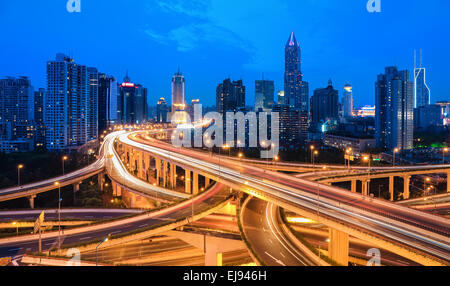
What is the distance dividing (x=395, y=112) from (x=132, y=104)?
96.6m

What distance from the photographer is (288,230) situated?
13.5 meters

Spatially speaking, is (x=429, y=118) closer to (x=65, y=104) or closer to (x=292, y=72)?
(x=292, y=72)

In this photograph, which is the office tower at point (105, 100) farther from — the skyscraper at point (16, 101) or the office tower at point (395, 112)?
the office tower at point (395, 112)

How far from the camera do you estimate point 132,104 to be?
120000 mm

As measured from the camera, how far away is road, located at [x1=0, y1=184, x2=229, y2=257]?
1352cm

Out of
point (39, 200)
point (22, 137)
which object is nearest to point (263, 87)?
point (22, 137)

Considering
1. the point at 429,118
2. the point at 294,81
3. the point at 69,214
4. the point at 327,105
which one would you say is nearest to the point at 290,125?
the point at 327,105

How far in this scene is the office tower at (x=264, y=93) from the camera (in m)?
154

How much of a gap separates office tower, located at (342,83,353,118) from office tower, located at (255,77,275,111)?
193ft

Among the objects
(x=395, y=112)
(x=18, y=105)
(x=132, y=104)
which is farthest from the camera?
(x=132, y=104)

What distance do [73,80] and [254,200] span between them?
57.3m

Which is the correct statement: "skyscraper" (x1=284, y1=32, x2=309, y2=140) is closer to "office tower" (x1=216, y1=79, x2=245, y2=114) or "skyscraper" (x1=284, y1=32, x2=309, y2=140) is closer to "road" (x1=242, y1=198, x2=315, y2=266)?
"office tower" (x1=216, y1=79, x2=245, y2=114)

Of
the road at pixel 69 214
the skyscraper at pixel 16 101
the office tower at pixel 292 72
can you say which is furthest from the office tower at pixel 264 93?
the road at pixel 69 214

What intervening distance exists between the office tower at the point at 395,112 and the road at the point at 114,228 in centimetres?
6320
